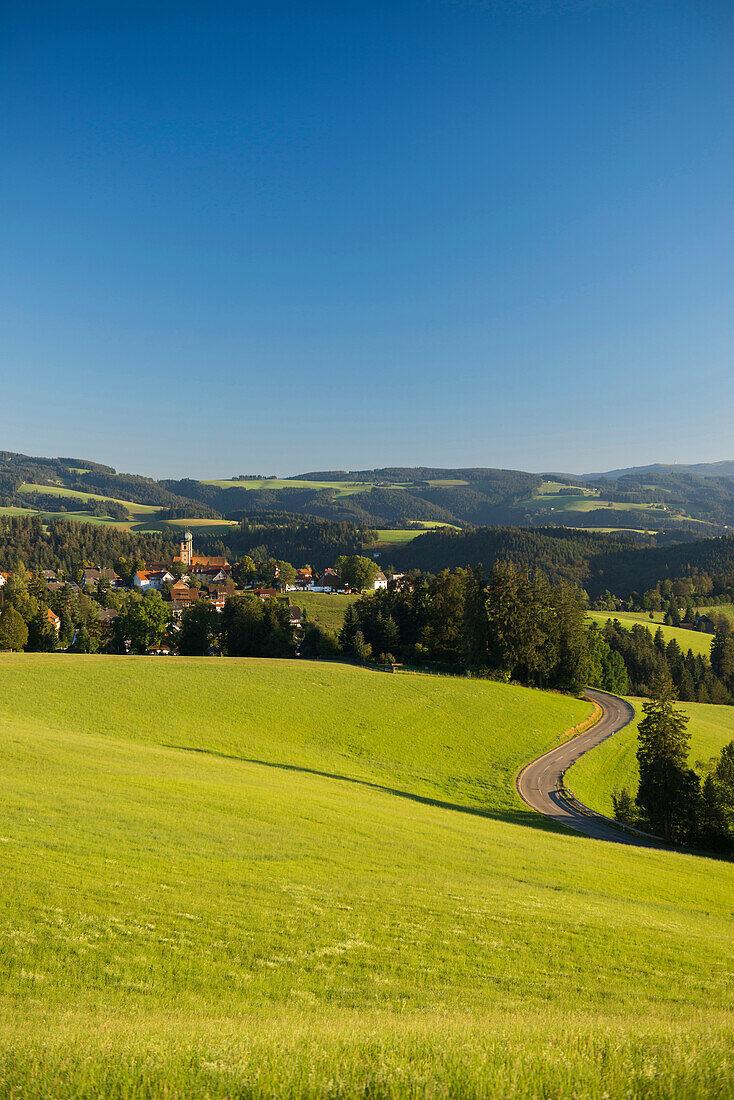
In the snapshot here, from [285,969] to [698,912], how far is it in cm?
1803

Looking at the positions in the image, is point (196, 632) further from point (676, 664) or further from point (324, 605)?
point (676, 664)

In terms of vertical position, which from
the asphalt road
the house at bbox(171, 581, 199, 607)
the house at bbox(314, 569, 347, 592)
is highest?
the house at bbox(314, 569, 347, 592)

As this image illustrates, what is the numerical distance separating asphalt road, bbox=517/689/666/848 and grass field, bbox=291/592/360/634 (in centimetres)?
7501

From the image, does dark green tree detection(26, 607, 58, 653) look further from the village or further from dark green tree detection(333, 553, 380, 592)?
dark green tree detection(333, 553, 380, 592)

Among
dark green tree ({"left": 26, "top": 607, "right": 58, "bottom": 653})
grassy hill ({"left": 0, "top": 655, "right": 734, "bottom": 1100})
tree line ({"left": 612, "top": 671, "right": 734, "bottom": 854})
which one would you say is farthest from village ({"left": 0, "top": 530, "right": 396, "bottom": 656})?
grassy hill ({"left": 0, "top": 655, "right": 734, "bottom": 1100})

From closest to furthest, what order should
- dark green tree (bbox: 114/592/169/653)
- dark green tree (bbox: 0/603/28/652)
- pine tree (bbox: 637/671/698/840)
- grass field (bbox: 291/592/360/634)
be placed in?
pine tree (bbox: 637/671/698/840), dark green tree (bbox: 0/603/28/652), dark green tree (bbox: 114/592/169/653), grass field (bbox: 291/592/360/634)

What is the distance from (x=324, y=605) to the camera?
5950 inches

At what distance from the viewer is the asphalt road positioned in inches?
1585

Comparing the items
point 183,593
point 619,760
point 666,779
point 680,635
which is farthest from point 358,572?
point 666,779

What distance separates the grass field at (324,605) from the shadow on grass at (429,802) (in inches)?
3447

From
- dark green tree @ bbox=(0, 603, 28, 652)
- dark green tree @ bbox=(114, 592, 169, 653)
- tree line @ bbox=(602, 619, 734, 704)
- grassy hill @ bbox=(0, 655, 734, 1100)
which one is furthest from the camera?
tree line @ bbox=(602, 619, 734, 704)

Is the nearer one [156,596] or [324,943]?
[324,943]

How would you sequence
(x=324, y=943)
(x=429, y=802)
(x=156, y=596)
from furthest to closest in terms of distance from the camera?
(x=156, y=596)
(x=429, y=802)
(x=324, y=943)

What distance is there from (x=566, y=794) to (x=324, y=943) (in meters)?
39.0
